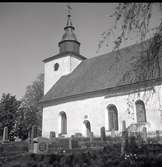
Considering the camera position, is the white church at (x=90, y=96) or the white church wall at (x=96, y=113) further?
the white church at (x=90, y=96)

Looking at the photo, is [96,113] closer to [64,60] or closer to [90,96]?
[90,96]

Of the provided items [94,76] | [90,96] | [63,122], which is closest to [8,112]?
[63,122]

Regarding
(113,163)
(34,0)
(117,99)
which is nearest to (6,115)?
(117,99)

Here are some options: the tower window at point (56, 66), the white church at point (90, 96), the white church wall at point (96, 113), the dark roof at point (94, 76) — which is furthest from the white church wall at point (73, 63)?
the white church wall at point (96, 113)

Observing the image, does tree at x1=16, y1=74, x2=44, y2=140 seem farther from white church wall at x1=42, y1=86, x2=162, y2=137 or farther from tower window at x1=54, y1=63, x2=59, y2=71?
tower window at x1=54, y1=63, x2=59, y2=71

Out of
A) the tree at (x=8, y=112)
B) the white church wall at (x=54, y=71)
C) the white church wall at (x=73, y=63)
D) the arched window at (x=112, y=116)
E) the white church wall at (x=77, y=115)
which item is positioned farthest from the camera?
the tree at (x=8, y=112)

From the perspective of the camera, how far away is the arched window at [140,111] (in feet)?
61.4

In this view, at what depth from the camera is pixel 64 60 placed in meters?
29.2

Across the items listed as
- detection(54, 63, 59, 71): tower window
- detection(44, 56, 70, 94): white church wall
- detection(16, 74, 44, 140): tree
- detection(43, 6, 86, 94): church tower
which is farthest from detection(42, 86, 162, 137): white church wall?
detection(16, 74, 44, 140): tree

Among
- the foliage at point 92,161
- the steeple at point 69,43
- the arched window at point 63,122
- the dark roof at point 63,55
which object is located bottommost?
the foliage at point 92,161

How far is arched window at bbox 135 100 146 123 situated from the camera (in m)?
18.7

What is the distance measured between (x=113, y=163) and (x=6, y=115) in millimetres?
26192

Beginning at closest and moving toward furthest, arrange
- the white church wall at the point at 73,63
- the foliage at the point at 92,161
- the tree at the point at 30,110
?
1. the foliage at the point at 92,161
2. the white church wall at the point at 73,63
3. the tree at the point at 30,110

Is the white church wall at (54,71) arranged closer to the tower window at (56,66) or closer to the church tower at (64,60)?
the church tower at (64,60)
